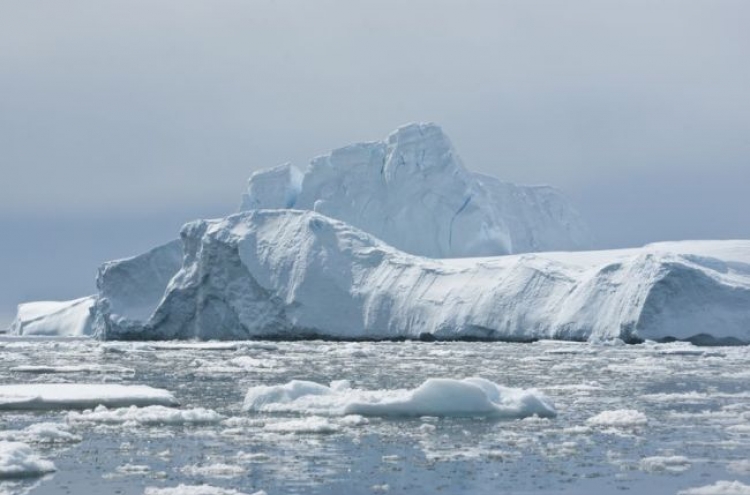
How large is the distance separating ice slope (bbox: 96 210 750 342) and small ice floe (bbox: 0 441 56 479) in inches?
1194

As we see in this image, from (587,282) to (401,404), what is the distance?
26.0m

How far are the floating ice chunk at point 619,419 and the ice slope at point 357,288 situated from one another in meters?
25.0

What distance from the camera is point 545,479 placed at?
9.12m

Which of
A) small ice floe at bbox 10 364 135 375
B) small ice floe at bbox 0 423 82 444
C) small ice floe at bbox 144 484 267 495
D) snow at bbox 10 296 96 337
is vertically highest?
snow at bbox 10 296 96 337

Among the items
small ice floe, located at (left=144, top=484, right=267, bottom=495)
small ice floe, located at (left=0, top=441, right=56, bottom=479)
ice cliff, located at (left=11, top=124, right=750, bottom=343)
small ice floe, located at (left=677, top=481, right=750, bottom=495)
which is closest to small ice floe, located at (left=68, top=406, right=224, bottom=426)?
small ice floe, located at (left=0, top=441, right=56, bottom=479)

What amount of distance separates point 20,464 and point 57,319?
210 feet

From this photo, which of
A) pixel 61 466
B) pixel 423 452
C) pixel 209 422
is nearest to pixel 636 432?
pixel 423 452

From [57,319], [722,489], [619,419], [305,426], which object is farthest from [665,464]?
[57,319]

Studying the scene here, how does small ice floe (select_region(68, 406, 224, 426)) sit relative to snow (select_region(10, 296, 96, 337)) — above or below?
below

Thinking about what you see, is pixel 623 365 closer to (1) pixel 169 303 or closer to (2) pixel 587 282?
(2) pixel 587 282

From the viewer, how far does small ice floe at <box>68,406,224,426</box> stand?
1319 centimetres

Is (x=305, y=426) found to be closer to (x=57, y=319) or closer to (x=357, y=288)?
(x=357, y=288)

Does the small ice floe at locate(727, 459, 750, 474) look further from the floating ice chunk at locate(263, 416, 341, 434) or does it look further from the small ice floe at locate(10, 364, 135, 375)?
the small ice floe at locate(10, 364, 135, 375)

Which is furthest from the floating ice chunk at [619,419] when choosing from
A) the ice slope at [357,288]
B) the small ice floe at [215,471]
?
the ice slope at [357,288]
